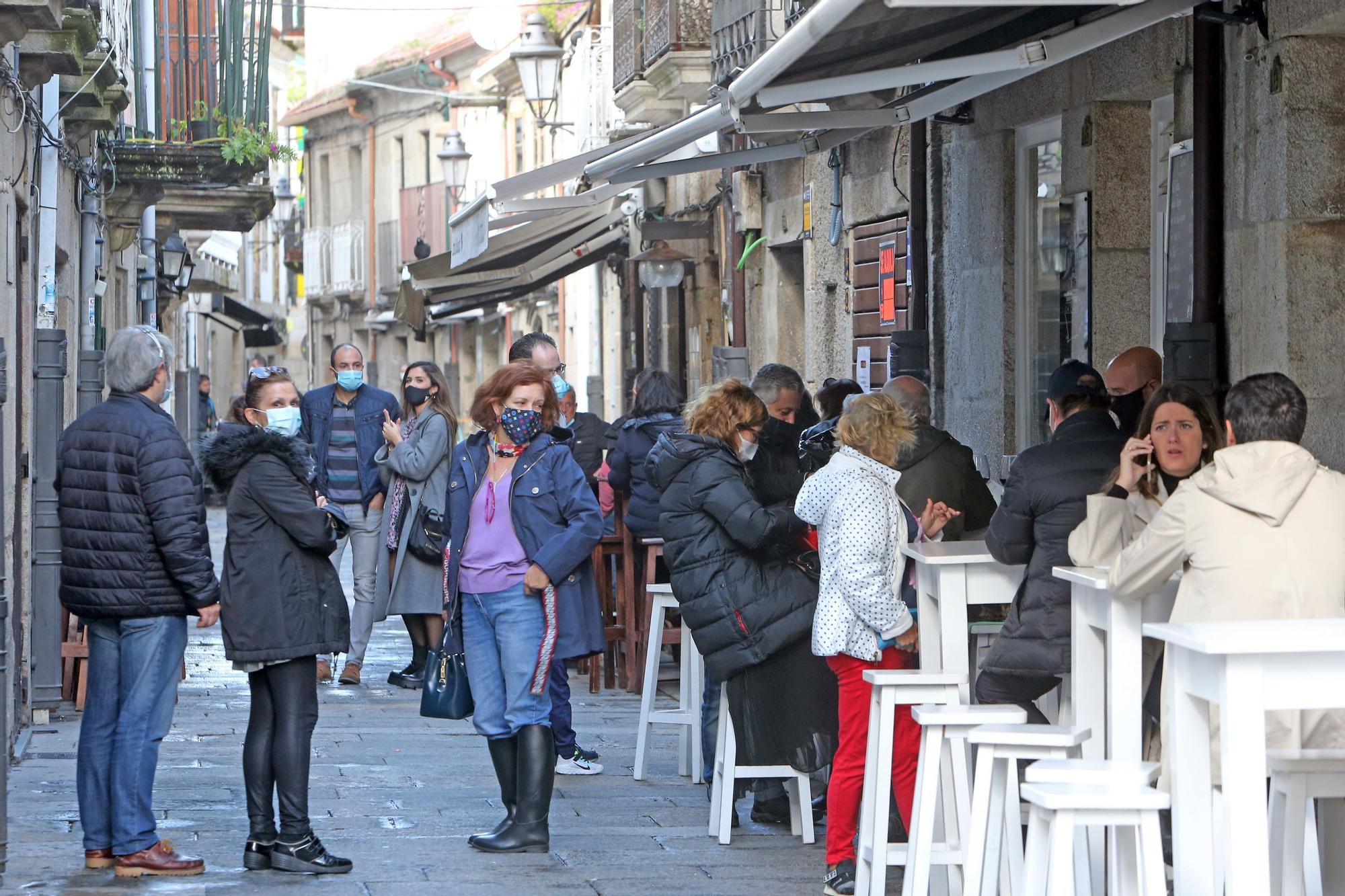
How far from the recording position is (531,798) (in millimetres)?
6895

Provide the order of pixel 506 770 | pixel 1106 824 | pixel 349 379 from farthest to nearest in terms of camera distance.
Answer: pixel 349 379 → pixel 506 770 → pixel 1106 824

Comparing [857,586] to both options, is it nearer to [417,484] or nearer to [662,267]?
[417,484]

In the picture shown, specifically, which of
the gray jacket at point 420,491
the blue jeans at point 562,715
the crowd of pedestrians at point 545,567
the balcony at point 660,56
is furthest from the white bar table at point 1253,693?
the balcony at point 660,56

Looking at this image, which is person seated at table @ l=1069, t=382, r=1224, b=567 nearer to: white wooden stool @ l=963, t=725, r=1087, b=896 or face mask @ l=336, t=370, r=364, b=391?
white wooden stool @ l=963, t=725, r=1087, b=896

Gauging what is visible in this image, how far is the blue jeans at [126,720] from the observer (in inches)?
252

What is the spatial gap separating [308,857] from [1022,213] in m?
5.72

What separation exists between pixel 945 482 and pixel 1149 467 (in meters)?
1.69

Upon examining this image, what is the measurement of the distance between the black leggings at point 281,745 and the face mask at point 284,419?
0.80m

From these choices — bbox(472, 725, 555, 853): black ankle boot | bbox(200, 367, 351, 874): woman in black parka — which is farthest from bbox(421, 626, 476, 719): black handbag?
bbox(200, 367, 351, 874): woman in black parka

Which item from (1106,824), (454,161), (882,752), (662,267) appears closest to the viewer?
(1106,824)

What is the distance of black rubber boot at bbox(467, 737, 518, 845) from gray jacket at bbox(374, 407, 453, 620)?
3553 millimetres

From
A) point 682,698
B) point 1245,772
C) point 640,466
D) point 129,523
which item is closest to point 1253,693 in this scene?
point 1245,772

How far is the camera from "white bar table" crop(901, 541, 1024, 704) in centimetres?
623

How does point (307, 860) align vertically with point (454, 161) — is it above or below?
below
